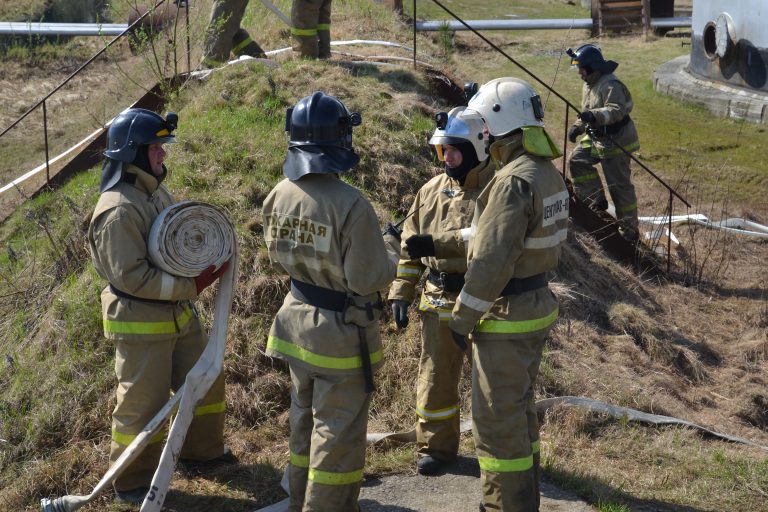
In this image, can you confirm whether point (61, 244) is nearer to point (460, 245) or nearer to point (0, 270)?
point (0, 270)

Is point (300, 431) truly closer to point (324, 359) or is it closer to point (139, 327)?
point (324, 359)

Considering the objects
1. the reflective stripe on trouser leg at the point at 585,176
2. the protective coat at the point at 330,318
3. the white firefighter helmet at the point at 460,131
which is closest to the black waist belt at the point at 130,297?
the protective coat at the point at 330,318

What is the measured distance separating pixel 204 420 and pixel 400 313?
1.33m

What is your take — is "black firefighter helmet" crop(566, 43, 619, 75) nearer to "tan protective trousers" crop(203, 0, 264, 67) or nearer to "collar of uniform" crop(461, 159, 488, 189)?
"tan protective trousers" crop(203, 0, 264, 67)

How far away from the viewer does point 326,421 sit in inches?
167

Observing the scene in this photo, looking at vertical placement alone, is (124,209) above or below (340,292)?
above

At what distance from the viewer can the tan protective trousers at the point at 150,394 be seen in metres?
4.72

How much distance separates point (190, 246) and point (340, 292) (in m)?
0.93

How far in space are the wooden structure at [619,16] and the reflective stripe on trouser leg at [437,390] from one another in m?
15.6

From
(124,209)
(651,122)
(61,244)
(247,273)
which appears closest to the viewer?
(124,209)

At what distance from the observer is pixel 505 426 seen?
14.3ft

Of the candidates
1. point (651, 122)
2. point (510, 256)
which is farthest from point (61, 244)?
point (651, 122)

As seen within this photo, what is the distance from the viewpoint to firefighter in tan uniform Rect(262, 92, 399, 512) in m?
4.14

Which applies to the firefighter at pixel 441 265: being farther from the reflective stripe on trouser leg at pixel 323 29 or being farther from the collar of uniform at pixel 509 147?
the reflective stripe on trouser leg at pixel 323 29
